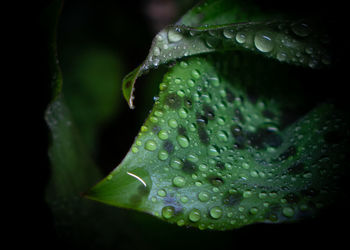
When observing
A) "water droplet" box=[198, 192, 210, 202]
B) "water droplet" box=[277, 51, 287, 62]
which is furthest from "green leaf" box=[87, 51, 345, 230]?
"water droplet" box=[277, 51, 287, 62]

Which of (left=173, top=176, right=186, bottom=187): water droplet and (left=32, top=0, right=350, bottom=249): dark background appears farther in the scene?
(left=32, top=0, right=350, bottom=249): dark background

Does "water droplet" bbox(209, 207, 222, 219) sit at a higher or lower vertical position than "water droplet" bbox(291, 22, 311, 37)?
lower

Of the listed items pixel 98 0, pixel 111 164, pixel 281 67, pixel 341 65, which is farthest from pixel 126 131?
pixel 341 65

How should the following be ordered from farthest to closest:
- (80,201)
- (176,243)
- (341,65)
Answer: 1. (176,243)
2. (80,201)
3. (341,65)

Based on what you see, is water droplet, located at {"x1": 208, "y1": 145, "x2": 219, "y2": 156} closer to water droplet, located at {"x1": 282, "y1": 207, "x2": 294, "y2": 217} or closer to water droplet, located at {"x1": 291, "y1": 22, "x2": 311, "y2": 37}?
water droplet, located at {"x1": 282, "y1": 207, "x2": 294, "y2": 217}

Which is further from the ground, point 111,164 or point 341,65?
point 341,65

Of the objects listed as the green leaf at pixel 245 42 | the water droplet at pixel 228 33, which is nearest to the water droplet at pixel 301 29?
the green leaf at pixel 245 42

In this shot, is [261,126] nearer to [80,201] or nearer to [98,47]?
[80,201]
